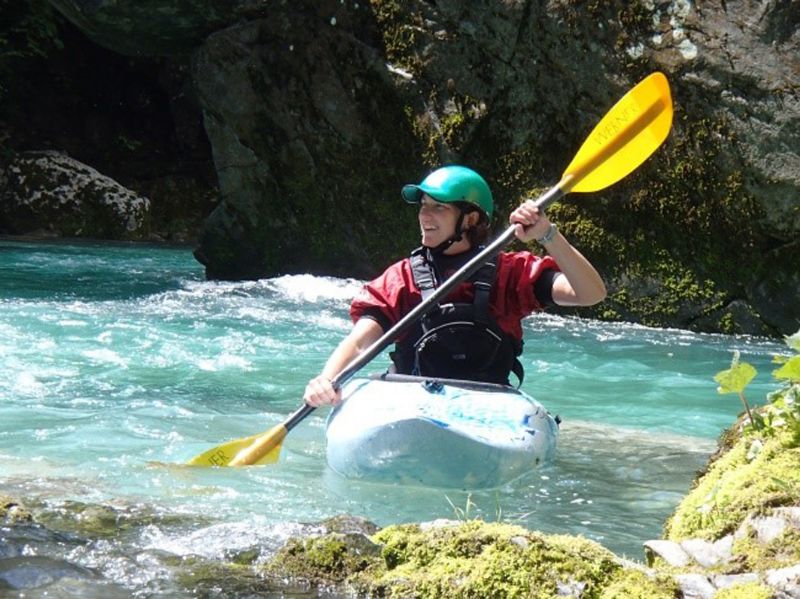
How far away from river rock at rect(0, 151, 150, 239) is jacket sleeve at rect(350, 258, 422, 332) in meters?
11.2

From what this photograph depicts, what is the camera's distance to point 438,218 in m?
4.17

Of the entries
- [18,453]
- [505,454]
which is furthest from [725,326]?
[18,453]

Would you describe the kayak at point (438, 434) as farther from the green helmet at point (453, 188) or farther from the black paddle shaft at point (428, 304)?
the green helmet at point (453, 188)

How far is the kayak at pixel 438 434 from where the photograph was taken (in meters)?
3.63

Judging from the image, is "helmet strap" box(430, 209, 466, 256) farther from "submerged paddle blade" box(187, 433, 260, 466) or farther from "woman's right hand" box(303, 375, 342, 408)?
"submerged paddle blade" box(187, 433, 260, 466)

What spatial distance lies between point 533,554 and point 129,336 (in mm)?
5310

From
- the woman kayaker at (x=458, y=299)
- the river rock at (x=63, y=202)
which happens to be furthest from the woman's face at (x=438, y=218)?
the river rock at (x=63, y=202)

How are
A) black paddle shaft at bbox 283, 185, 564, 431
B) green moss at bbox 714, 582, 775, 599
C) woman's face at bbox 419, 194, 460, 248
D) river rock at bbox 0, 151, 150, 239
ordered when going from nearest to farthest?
green moss at bbox 714, 582, 775, 599, black paddle shaft at bbox 283, 185, 564, 431, woman's face at bbox 419, 194, 460, 248, river rock at bbox 0, 151, 150, 239

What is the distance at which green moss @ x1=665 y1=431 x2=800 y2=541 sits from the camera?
7.82 feet

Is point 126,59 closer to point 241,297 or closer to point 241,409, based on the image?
point 241,297

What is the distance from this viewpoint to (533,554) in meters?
2.28

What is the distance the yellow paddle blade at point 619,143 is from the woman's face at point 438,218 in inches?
19.4

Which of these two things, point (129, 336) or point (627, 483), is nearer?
point (627, 483)

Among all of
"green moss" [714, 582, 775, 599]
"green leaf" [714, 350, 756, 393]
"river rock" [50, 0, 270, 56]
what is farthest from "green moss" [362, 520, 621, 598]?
"river rock" [50, 0, 270, 56]
